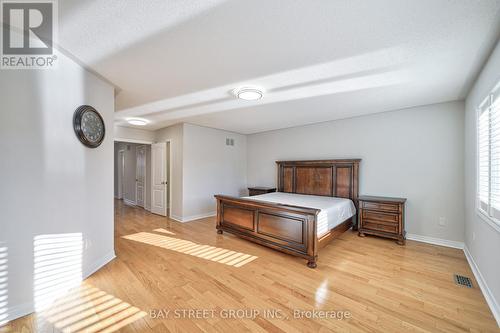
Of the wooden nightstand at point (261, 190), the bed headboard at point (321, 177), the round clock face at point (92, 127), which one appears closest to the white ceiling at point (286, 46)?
the round clock face at point (92, 127)

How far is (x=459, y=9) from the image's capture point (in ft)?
4.48

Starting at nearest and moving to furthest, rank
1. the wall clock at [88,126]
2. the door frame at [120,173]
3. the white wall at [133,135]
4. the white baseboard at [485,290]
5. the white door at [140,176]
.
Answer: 1. the white baseboard at [485,290]
2. the wall clock at [88,126]
3. the white wall at [133,135]
4. the white door at [140,176]
5. the door frame at [120,173]

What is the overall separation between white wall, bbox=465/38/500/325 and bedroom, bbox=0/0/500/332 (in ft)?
0.11

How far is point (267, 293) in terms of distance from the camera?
6.57ft

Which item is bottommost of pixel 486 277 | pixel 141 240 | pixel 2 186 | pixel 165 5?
pixel 141 240

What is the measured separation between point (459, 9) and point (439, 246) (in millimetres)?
3440

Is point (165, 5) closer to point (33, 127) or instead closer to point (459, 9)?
point (33, 127)

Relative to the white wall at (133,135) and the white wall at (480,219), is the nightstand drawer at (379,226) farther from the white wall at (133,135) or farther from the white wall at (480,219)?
the white wall at (133,135)

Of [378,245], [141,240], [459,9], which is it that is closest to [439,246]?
[378,245]

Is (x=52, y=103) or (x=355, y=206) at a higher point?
(x=52, y=103)

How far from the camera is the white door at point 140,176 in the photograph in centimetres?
631

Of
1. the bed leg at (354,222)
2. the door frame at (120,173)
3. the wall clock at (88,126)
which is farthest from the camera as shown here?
the door frame at (120,173)

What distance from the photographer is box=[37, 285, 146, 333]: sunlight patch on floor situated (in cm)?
158

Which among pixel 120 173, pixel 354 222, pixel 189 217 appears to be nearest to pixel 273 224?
pixel 354 222
